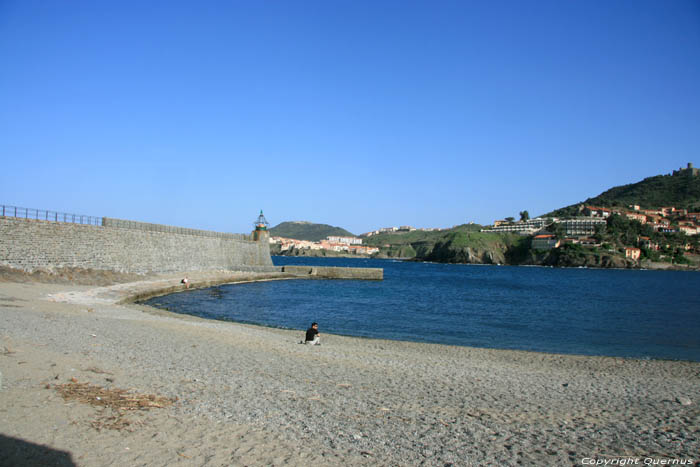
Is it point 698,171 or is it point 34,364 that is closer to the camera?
point 34,364

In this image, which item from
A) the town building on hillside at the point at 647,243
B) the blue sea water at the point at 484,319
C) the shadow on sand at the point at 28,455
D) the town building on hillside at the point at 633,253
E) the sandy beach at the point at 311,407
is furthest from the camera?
the town building on hillside at the point at 647,243

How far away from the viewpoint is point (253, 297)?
1252 inches

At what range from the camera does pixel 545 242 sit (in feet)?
446

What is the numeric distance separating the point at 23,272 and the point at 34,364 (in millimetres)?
18578

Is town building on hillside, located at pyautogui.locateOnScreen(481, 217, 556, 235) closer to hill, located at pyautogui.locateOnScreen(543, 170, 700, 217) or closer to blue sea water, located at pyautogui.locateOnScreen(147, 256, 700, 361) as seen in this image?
hill, located at pyautogui.locateOnScreen(543, 170, 700, 217)

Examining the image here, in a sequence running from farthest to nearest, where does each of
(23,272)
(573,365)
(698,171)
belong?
(698,171) < (23,272) < (573,365)

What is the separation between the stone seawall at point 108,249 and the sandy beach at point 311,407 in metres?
12.8

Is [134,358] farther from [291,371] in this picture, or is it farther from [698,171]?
[698,171]

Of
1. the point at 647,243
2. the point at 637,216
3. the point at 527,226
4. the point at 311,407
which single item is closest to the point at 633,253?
the point at 647,243

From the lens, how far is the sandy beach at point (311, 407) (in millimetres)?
4750

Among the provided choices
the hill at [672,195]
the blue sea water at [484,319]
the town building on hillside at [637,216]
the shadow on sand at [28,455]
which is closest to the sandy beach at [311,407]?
the shadow on sand at [28,455]

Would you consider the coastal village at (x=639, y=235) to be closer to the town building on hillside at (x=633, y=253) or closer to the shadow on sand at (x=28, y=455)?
the town building on hillside at (x=633, y=253)

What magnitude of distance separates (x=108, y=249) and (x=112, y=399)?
1040 inches

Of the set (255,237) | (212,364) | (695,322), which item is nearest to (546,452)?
(212,364)
